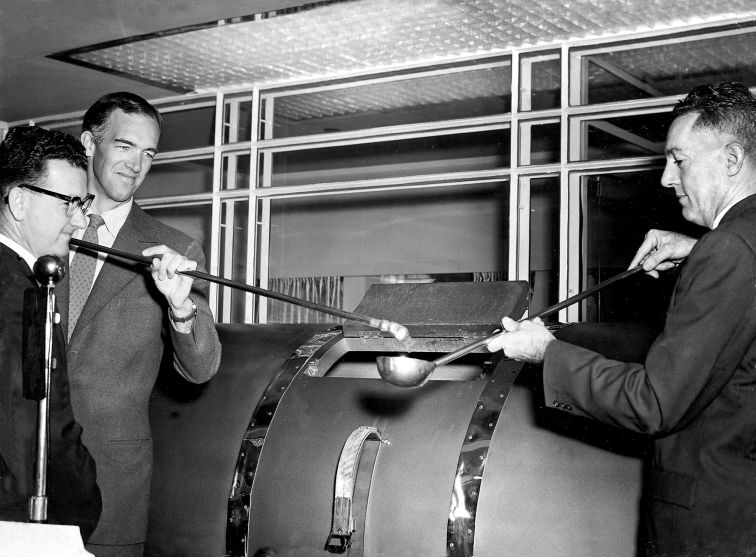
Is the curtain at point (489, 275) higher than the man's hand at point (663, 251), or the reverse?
the curtain at point (489, 275)

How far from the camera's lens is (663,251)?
2.01m

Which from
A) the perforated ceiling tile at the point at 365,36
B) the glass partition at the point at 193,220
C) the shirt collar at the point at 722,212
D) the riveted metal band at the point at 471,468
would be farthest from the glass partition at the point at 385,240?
the shirt collar at the point at 722,212

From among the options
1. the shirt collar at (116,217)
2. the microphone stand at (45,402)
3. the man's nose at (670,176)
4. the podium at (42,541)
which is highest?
the man's nose at (670,176)

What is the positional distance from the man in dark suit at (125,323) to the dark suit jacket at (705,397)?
1050 millimetres

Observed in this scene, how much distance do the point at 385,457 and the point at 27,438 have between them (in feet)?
2.64

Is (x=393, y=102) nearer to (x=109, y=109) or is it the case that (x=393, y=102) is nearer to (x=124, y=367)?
(x=109, y=109)

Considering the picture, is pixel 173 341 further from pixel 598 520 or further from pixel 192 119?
pixel 192 119

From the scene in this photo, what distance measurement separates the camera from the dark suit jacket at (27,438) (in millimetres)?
1487

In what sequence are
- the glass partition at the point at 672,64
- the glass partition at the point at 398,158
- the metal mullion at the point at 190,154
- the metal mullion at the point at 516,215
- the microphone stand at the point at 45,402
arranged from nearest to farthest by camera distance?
the microphone stand at the point at 45,402
the metal mullion at the point at 516,215
the glass partition at the point at 672,64
the metal mullion at the point at 190,154
the glass partition at the point at 398,158

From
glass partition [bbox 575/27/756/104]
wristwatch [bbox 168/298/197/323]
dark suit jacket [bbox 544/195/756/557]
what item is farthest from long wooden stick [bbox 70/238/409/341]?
glass partition [bbox 575/27/756/104]

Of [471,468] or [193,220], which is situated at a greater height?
[193,220]

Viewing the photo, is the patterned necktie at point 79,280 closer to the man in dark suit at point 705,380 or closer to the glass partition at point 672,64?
the man in dark suit at point 705,380

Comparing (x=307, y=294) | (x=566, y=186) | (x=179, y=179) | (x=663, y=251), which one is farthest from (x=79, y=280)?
(x=179, y=179)

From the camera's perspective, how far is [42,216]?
1.78 meters
